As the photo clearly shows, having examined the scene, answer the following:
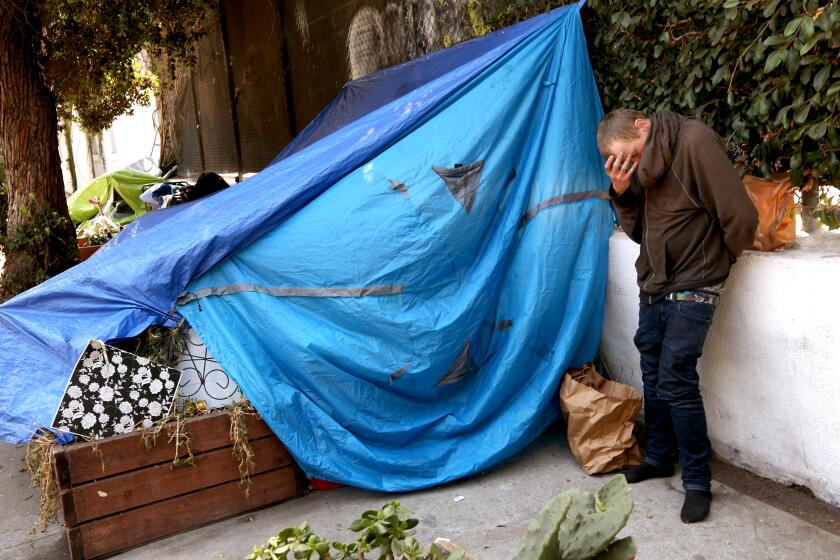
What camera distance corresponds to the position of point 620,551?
5.43ft

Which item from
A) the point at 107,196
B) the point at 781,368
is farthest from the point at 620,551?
the point at 107,196

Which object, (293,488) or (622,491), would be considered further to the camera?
(293,488)

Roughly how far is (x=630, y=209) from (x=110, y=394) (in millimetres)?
2442

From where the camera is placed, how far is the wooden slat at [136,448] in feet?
11.2

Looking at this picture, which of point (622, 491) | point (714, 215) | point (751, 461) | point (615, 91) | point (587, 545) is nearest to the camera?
point (587, 545)

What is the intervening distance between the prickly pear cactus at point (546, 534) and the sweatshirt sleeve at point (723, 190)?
1666mm

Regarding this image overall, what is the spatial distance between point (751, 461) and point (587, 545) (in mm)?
2245

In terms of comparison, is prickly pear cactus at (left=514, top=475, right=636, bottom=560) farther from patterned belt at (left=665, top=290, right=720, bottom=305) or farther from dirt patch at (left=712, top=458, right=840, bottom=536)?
dirt patch at (left=712, top=458, right=840, bottom=536)

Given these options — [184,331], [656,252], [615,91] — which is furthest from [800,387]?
[184,331]

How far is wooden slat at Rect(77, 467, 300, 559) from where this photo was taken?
348cm

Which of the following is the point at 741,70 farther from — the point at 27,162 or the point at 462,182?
the point at 27,162

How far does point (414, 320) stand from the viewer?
372cm

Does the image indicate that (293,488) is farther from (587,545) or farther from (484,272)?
(587,545)

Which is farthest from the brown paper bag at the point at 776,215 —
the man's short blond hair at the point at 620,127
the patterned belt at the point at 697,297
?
the man's short blond hair at the point at 620,127
